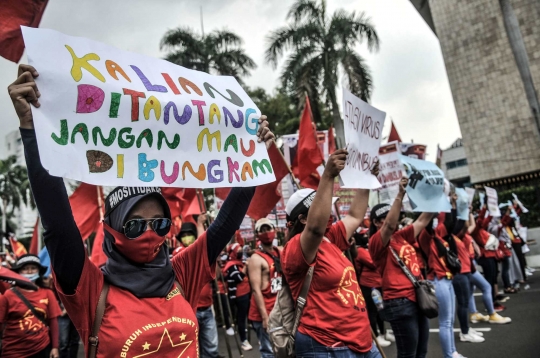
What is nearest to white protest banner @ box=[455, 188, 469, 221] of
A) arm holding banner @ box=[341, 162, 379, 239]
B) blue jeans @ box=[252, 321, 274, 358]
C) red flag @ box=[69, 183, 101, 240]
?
blue jeans @ box=[252, 321, 274, 358]

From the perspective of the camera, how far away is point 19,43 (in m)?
2.28

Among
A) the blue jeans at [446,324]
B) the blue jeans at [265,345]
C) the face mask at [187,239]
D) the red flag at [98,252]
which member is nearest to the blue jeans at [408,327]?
the blue jeans at [446,324]

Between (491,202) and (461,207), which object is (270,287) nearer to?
(461,207)

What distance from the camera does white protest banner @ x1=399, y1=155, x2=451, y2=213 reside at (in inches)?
176

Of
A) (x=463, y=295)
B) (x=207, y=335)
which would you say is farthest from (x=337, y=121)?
(x=207, y=335)

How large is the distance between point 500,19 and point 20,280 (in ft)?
74.4

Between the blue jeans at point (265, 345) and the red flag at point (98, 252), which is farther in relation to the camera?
the red flag at point (98, 252)

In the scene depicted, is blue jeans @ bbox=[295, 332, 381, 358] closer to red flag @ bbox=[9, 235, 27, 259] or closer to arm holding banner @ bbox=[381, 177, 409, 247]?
arm holding banner @ bbox=[381, 177, 409, 247]

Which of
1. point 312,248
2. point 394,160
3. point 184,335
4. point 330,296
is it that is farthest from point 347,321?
point 394,160

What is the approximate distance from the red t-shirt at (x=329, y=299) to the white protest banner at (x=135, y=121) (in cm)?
94

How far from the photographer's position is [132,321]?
1.78 meters

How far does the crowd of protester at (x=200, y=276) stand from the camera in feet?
5.67

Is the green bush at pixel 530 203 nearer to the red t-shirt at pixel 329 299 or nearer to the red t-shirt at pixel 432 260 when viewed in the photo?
the red t-shirt at pixel 432 260

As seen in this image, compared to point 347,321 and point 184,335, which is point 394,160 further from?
point 184,335
